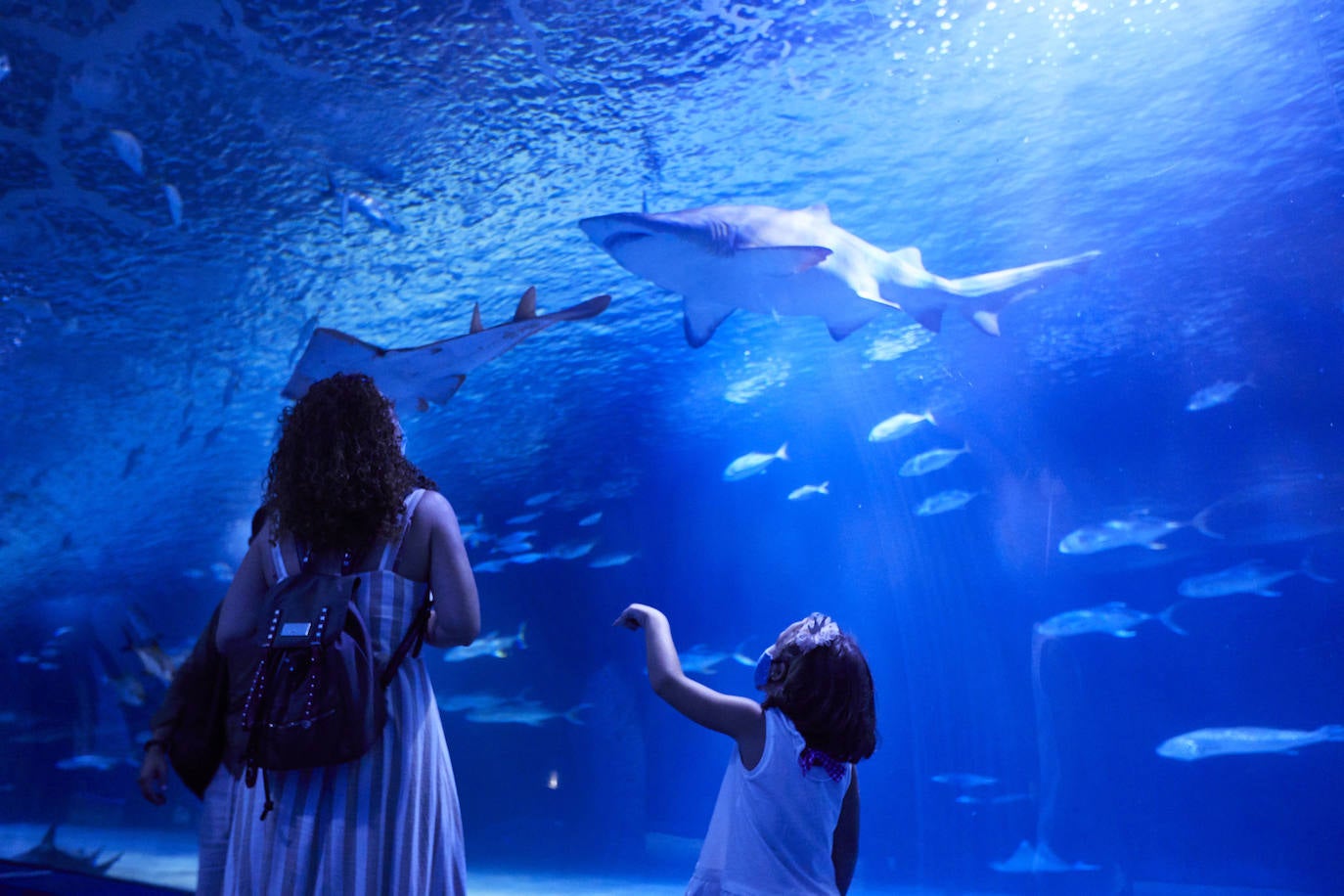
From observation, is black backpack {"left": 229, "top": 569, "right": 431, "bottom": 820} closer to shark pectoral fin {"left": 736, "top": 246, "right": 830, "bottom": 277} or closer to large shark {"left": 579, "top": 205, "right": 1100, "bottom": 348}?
large shark {"left": 579, "top": 205, "right": 1100, "bottom": 348}

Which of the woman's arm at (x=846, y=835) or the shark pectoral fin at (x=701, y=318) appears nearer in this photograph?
the woman's arm at (x=846, y=835)

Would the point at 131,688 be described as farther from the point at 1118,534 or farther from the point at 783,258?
the point at 1118,534

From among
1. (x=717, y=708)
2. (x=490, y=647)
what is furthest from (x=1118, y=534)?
(x=717, y=708)

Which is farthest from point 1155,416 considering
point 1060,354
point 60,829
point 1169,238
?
point 60,829

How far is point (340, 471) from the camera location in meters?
1.71

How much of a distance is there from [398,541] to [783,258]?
158 inches

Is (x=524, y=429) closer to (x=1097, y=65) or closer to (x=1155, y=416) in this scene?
(x=1097, y=65)

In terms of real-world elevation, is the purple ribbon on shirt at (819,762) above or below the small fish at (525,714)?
below

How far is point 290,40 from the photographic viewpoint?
5.32 m

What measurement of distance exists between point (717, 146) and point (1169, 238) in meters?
6.29

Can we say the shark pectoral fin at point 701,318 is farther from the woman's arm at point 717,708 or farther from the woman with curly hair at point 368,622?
the woman's arm at point 717,708

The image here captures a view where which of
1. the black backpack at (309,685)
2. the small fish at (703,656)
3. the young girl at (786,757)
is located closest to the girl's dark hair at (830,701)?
the young girl at (786,757)

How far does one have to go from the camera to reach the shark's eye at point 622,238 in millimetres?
4812

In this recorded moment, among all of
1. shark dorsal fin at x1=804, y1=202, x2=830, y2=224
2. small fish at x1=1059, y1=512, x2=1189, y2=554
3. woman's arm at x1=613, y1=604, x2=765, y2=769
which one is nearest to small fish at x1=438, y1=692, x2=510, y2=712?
small fish at x1=1059, y1=512, x2=1189, y2=554
